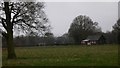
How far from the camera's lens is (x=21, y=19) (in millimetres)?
28047

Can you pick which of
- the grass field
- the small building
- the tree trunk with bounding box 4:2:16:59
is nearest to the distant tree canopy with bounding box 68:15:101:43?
the small building

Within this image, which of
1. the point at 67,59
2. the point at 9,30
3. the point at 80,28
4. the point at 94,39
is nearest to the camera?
the point at 67,59

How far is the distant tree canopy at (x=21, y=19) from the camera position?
2758 centimetres

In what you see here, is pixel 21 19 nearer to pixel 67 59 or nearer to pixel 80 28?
pixel 67 59

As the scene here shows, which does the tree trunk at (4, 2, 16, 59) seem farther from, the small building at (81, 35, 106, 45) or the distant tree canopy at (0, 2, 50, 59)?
the small building at (81, 35, 106, 45)

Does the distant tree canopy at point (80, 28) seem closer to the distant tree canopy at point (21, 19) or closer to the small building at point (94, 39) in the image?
the small building at point (94, 39)

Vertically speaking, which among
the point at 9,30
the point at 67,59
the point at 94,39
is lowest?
the point at 94,39

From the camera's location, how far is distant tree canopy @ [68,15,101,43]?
335 ft

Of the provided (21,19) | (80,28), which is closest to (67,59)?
(21,19)

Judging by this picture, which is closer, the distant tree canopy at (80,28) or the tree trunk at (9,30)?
the tree trunk at (9,30)

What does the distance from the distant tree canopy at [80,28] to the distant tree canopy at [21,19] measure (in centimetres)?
7240

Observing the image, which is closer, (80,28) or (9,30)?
(9,30)

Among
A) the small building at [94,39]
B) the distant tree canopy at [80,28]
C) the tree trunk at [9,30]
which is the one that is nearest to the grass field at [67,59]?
the tree trunk at [9,30]

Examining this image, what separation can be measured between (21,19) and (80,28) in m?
76.5
